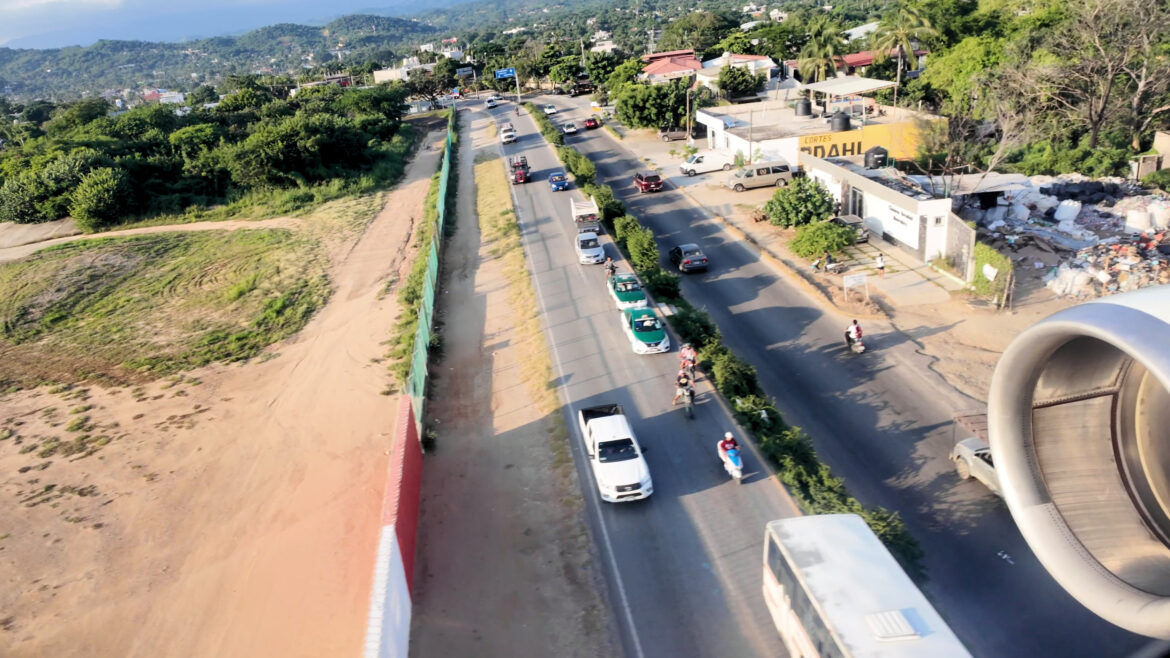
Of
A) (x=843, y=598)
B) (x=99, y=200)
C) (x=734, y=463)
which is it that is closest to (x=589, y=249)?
(x=734, y=463)

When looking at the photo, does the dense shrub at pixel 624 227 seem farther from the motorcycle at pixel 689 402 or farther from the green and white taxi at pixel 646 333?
the motorcycle at pixel 689 402

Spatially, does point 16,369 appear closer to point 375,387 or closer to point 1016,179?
point 375,387

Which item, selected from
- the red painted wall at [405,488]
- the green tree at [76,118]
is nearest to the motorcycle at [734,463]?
the red painted wall at [405,488]

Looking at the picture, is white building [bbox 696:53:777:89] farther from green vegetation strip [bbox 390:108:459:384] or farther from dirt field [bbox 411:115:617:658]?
dirt field [bbox 411:115:617:658]

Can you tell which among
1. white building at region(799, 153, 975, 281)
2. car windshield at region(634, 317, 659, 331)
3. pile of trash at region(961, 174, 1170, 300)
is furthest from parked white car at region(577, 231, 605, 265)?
pile of trash at region(961, 174, 1170, 300)

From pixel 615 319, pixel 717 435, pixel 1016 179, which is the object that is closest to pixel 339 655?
pixel 717 435

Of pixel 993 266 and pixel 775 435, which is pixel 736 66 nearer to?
pixel 993 266
